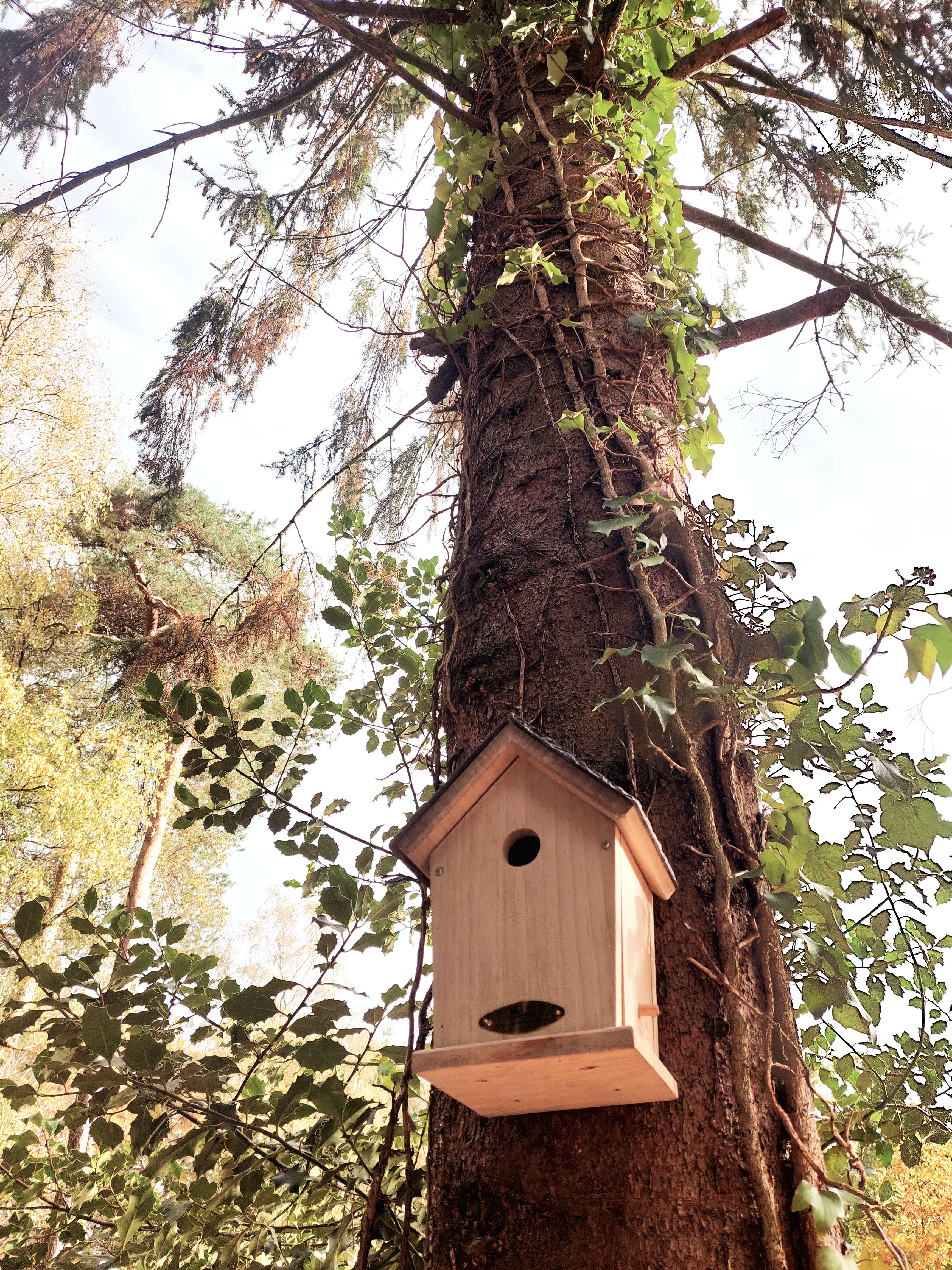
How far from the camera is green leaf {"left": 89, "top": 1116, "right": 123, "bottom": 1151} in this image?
1.08 m

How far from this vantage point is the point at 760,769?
106 centimetres

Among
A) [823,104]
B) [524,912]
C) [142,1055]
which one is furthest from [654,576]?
[823,104]

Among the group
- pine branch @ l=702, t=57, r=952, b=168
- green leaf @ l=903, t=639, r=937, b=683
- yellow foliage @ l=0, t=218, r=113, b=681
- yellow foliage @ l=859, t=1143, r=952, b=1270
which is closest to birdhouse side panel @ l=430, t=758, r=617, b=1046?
green leaf @ l=903, t=639, r=937, b=683

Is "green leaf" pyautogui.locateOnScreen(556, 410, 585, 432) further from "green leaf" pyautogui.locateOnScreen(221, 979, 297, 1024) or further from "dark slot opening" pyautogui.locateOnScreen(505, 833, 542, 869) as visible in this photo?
"green leaf" pyautogui.locateOnScreen(221, 979, 297, 1024)

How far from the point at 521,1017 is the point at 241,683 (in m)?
0.65

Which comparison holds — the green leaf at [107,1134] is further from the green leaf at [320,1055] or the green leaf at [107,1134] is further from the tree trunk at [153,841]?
the tree trunk at [153,841]

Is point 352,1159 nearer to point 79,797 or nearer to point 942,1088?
point 942,1088

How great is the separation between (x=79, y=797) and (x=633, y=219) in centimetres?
858

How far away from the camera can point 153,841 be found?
399 inches

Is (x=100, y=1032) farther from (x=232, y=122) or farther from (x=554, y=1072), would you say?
(x=232, y=122)

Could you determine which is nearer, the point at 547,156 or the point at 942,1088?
the point at 942,1088

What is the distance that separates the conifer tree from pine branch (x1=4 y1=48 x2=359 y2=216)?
32 cm

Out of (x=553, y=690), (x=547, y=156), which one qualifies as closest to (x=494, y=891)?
(x=553, y=690)

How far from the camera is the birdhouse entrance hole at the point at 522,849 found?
894 mm
